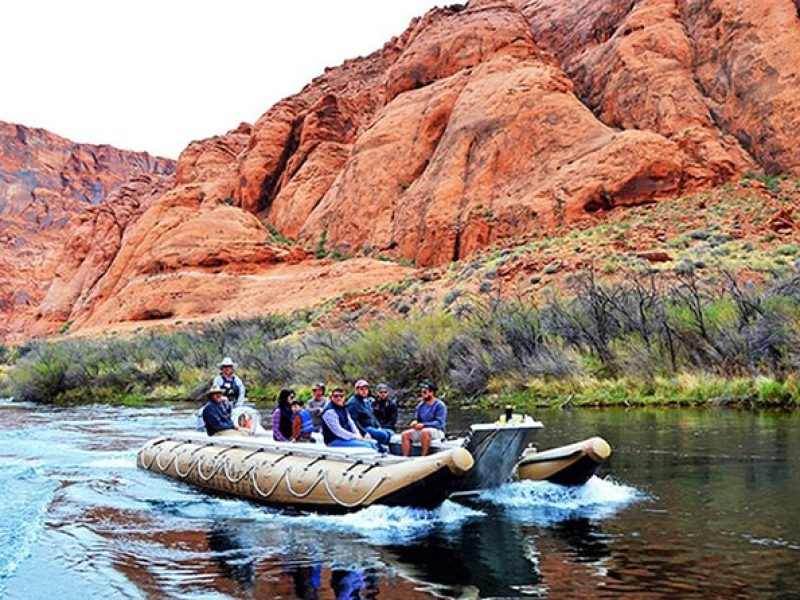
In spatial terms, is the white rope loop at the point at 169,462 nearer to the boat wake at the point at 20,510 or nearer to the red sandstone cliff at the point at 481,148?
the boat wake at the point at 20,510

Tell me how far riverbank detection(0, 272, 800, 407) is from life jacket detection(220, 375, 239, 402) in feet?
29.0

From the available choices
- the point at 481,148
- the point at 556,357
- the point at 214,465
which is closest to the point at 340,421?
the point at 214,465

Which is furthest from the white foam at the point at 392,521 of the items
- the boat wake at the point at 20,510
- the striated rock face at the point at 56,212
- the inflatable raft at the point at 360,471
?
the striated rock face at the point at 56,212

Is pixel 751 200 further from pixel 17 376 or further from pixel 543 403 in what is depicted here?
pixel 17 376

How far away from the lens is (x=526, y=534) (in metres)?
9.88

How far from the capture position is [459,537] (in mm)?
9828

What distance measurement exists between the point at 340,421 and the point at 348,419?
5.0 inches

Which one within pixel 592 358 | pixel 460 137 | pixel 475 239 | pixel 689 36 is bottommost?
pixel 592 358

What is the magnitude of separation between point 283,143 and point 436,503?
200 ft

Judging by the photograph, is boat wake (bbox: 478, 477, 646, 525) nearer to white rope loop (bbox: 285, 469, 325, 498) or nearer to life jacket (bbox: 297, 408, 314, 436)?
white rope loop (bbox: 285, 469, 325, 498)

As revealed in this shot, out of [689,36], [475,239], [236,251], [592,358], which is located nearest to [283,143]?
[236,251]

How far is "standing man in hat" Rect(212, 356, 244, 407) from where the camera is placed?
15422mm

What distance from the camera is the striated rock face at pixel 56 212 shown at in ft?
250

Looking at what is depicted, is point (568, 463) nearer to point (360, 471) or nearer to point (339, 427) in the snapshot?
point (360, 471)
